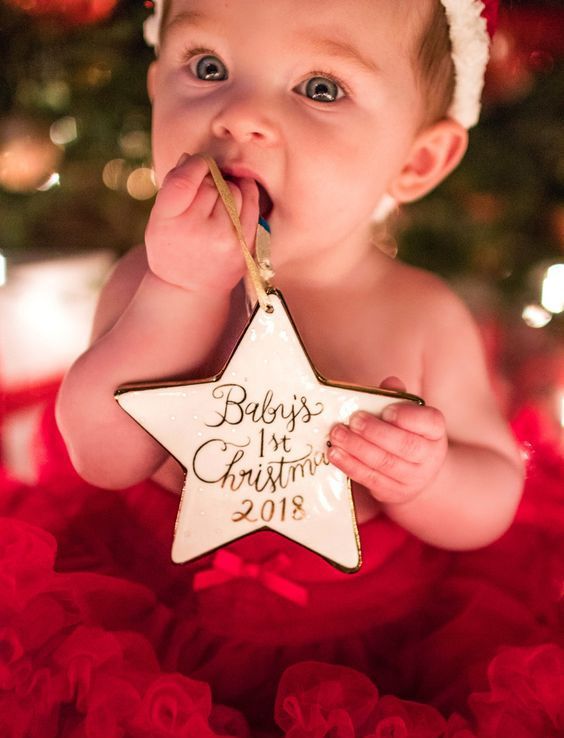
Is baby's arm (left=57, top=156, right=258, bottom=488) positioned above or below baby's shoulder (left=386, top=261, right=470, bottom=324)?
below

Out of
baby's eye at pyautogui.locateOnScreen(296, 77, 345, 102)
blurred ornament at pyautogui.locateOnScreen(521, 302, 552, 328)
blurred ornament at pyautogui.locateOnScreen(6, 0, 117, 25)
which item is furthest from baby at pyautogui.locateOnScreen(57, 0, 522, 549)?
blurred ornament at pyautogui.locateOnScreen(521, 302, 552, 328)

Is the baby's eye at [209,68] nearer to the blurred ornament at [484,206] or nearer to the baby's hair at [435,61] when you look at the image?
the baby's hair at [435,61]

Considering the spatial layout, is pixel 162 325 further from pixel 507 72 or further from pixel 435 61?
pixel 507 72

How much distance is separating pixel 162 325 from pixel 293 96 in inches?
9.0

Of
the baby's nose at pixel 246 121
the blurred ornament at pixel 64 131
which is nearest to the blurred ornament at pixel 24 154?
the blurred ornament at pixel 64 131

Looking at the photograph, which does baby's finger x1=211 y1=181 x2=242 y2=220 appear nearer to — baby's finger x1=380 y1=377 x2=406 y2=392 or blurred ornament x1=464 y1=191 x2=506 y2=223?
baby's finger x1=380 y1=377 x2=406 y2=392

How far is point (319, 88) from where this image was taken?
2.19 feet

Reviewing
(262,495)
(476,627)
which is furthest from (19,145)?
(476,627)

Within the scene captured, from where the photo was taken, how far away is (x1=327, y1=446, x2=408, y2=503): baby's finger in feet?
2.01

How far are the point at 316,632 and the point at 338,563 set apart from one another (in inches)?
6.5

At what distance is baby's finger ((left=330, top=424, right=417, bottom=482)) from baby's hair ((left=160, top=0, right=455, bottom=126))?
360 mm

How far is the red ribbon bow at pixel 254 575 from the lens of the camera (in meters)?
0.76

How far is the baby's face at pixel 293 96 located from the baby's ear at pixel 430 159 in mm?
100

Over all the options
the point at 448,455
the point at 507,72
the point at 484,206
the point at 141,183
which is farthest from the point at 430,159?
the point at 141,183
